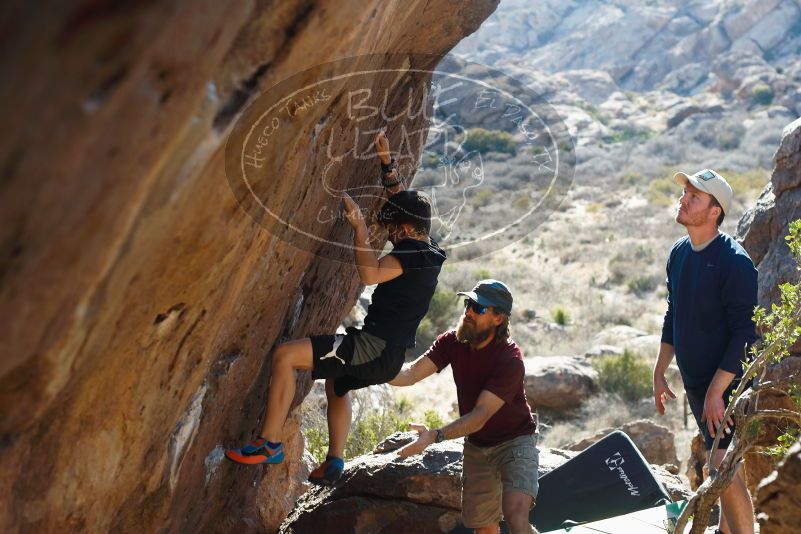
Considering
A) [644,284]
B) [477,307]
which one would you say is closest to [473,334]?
[477,307]

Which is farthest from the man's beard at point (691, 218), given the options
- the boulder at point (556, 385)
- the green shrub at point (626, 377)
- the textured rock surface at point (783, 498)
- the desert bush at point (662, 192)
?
the desert bush at point (662, 192)

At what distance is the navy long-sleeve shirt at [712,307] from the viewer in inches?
179

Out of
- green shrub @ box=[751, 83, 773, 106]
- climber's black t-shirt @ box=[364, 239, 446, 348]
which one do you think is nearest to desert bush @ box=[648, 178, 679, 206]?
green shrub @ box=[751, 83, 773, 106]

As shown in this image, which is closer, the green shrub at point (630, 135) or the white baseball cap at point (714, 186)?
the white baseball cap at point (714, 186)

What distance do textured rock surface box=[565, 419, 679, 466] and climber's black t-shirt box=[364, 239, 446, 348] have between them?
5.23m

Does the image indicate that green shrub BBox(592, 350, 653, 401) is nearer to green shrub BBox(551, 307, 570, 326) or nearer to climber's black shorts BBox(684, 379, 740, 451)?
green shrub BBox(551, 307, 570, 326)

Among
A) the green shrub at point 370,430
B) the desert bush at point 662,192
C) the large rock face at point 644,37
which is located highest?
the green shrub at point 370,430

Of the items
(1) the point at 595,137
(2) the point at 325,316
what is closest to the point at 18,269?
(2) the point at 325,316

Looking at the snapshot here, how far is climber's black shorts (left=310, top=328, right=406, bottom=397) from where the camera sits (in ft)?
14.3

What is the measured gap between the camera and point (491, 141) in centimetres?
2927

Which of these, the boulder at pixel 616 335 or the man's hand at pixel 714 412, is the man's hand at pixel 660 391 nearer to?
the man's hand at pixel 714 412

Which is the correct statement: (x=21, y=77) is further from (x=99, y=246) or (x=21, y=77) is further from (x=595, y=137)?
(x=595, y=137)

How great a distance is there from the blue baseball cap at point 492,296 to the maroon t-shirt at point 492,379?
21 centimetres

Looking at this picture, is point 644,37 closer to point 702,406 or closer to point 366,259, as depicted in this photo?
point 702,406
